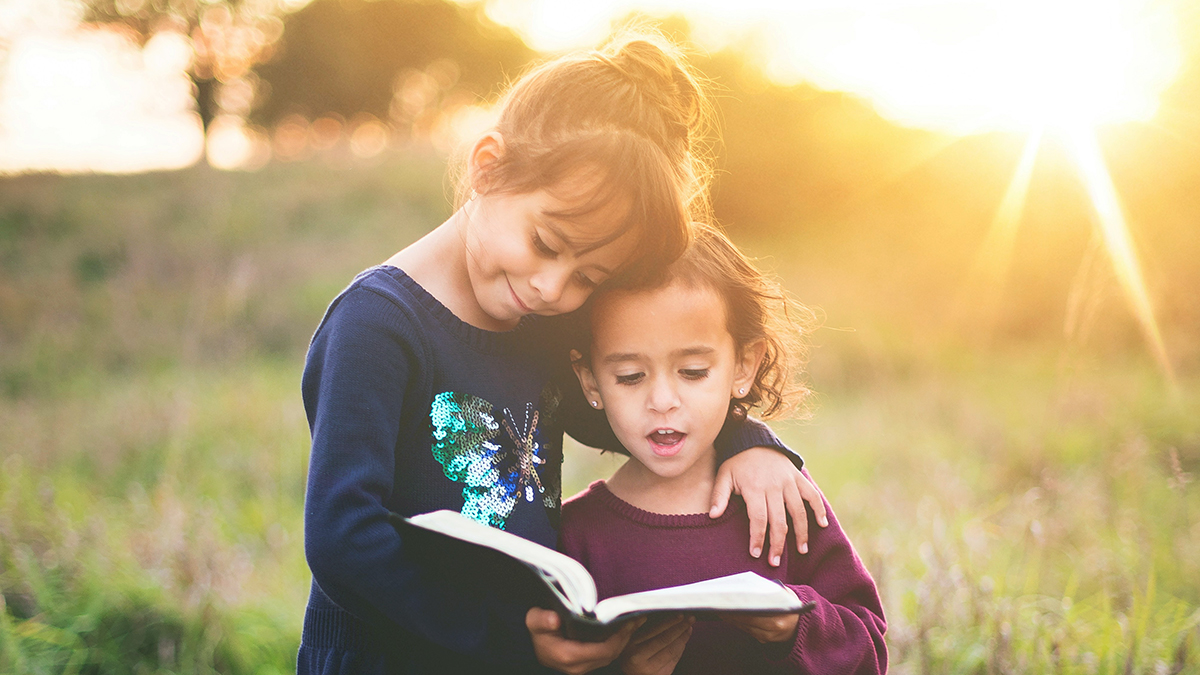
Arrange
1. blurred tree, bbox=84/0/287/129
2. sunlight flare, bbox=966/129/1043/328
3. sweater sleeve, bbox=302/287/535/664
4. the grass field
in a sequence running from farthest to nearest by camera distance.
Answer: blurred tree, bbox=84/0/287/129 → sunlight flare, bbox=966/129/1043/328 → the grass field → sweater sleeve, bbox=302/287/535/664

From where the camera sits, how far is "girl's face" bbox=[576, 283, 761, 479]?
1715 mm

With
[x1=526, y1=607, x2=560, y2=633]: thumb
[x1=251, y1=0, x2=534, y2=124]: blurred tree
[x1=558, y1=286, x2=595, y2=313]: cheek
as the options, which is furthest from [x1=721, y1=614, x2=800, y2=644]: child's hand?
[x1=251, y1=0, x2=534, y2=124]: blurred tree

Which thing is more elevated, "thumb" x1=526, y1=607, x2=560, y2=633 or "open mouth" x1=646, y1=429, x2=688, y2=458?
"open mouth" x1=646, y1=429, x2=688, y2=458

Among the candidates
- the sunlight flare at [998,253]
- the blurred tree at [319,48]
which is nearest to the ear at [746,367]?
the sunlight flare at [998,253]

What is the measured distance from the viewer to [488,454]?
1.65 metres

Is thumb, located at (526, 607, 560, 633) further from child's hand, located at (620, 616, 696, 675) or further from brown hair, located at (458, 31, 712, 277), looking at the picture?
brown hair, located at (458, 31, 712, 277)

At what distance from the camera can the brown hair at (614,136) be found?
165cm

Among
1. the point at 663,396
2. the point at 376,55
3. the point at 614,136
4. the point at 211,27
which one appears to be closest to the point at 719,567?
the point at 663,396

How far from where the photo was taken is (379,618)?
1524mm

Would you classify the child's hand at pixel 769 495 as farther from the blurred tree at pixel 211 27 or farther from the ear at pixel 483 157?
the blurred tree at pixel 211 27

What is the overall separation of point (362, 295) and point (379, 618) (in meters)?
0.62

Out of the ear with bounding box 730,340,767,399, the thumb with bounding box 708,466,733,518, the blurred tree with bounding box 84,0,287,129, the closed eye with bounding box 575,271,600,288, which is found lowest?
the thumb with bounding box 708,466,733,518

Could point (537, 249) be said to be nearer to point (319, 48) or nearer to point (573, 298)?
point (573, 298)

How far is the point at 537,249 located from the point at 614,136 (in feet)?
0.98
